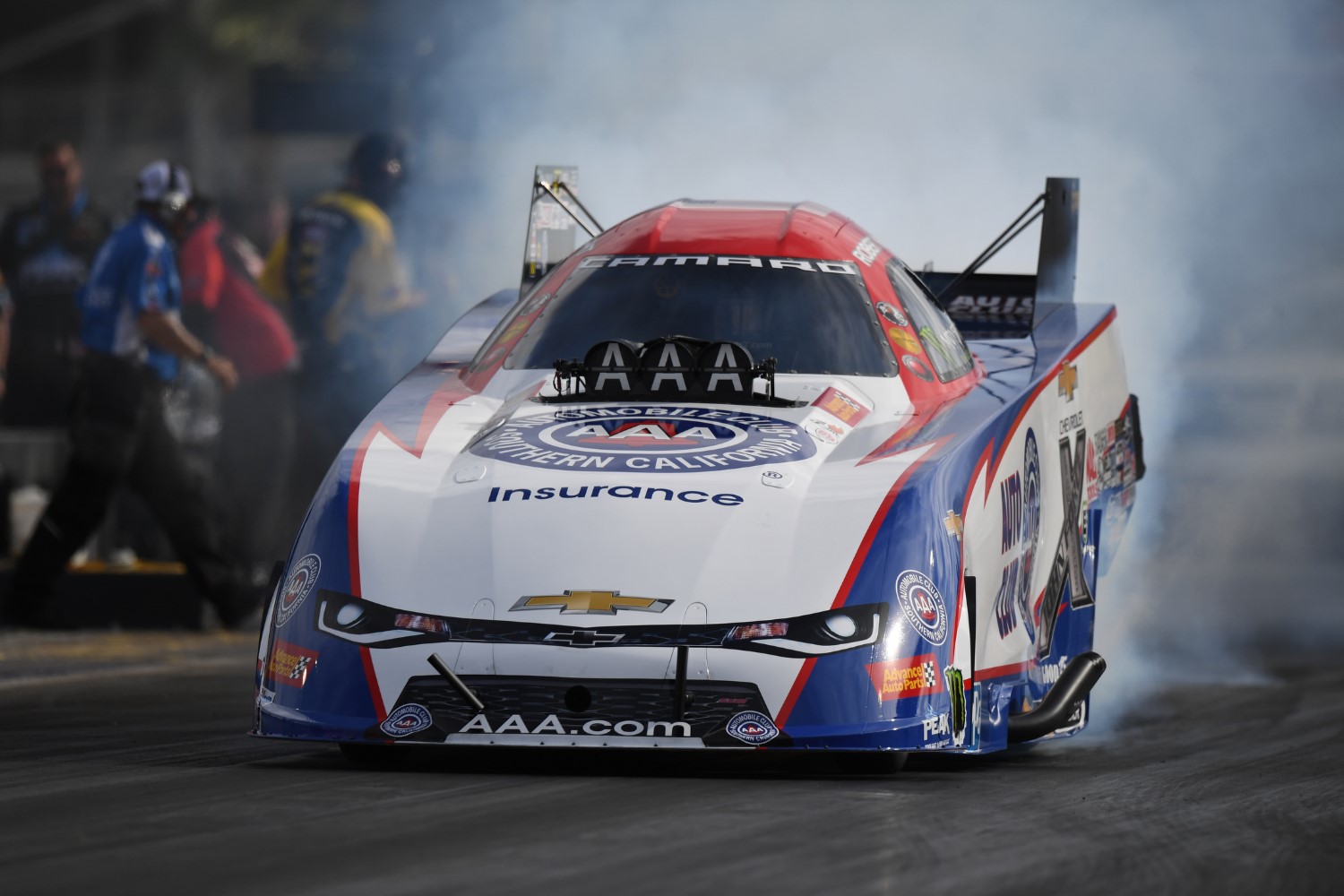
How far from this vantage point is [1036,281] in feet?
29.5

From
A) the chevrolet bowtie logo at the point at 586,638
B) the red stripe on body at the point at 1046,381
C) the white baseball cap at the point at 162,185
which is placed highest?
the white baseball cap at the point at 162,185

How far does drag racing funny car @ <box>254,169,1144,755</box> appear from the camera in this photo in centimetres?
579

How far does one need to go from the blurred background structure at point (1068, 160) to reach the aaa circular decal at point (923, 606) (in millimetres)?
5307

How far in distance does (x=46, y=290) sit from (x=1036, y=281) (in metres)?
8.71

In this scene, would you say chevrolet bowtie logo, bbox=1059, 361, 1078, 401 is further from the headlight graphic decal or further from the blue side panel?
the headlight graphic decal

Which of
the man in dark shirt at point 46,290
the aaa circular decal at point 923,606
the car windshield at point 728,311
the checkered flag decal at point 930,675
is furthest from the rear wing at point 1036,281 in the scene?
the man in dark shirt at point 46,290

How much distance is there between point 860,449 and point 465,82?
30.9 ft

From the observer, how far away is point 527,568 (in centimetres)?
592

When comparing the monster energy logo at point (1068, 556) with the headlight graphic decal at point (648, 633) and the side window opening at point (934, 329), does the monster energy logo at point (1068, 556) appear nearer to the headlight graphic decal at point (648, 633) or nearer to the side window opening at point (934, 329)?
the side window opening at point (934, 329)

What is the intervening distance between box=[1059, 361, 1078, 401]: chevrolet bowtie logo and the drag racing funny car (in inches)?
1.0

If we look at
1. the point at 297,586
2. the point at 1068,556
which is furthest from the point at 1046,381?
the point at 297,586

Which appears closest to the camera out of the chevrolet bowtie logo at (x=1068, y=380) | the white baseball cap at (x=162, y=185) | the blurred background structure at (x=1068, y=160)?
the chevrolet bowtie logo at (x=1068, y=380)

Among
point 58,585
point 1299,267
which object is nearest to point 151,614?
point 58,585

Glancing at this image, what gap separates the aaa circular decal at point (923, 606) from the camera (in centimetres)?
596
